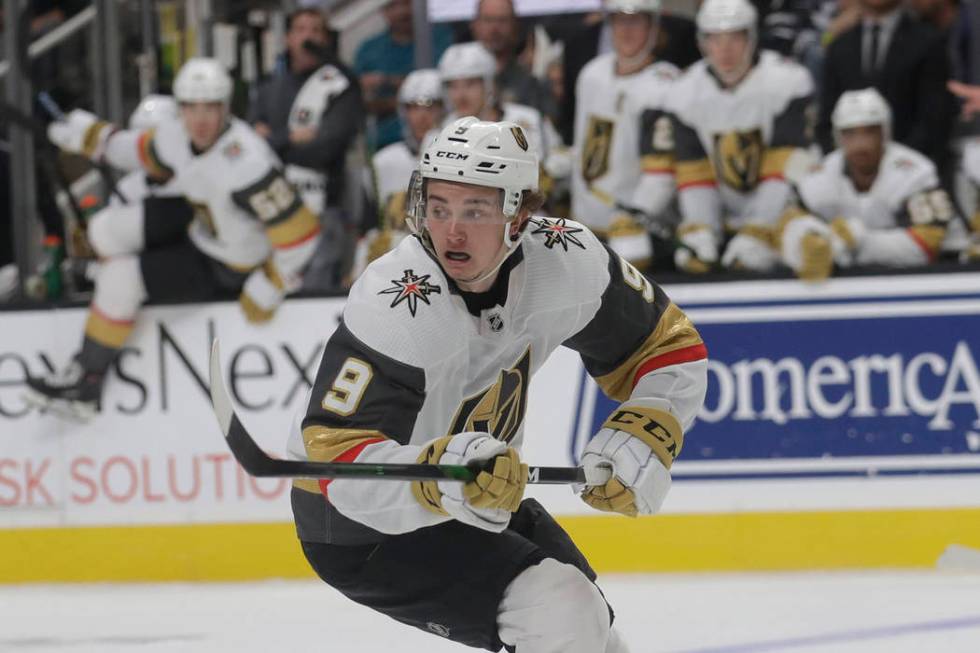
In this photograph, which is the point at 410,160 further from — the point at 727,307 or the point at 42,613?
the point at 42,613

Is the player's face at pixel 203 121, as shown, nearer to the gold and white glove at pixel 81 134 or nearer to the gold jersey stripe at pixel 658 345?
the gold and white glove at pixel 81 134

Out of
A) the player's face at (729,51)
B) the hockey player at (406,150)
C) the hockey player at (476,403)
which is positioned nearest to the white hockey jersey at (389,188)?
the hockey player at (406,150)

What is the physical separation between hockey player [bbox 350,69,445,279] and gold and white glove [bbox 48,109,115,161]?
1.06m

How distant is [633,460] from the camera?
2.89 metres

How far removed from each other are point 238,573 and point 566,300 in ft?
10.4

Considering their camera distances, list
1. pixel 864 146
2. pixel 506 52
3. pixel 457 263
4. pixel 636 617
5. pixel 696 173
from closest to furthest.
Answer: pixel 457 263 < pixel 636 617 < pixel 864 146 < pixel 696 173 < pixel 506 52

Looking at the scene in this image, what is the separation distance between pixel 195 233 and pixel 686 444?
2005 mm

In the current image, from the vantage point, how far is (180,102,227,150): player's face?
5.85 meters

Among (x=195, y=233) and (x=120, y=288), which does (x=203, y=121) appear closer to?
(x=195, y=233)

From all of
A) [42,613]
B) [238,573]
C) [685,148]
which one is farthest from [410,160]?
[42,613]

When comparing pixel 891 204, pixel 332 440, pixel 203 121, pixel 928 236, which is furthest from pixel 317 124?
pixel 332 440

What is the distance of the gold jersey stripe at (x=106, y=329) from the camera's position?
5.85 metres

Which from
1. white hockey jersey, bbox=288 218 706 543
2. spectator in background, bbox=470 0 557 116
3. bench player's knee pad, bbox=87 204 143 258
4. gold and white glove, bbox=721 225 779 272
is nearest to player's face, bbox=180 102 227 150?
bench player's knee pad, bbox=87 204 143 258

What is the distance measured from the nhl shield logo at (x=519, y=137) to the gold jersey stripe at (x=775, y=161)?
2.97 metres
